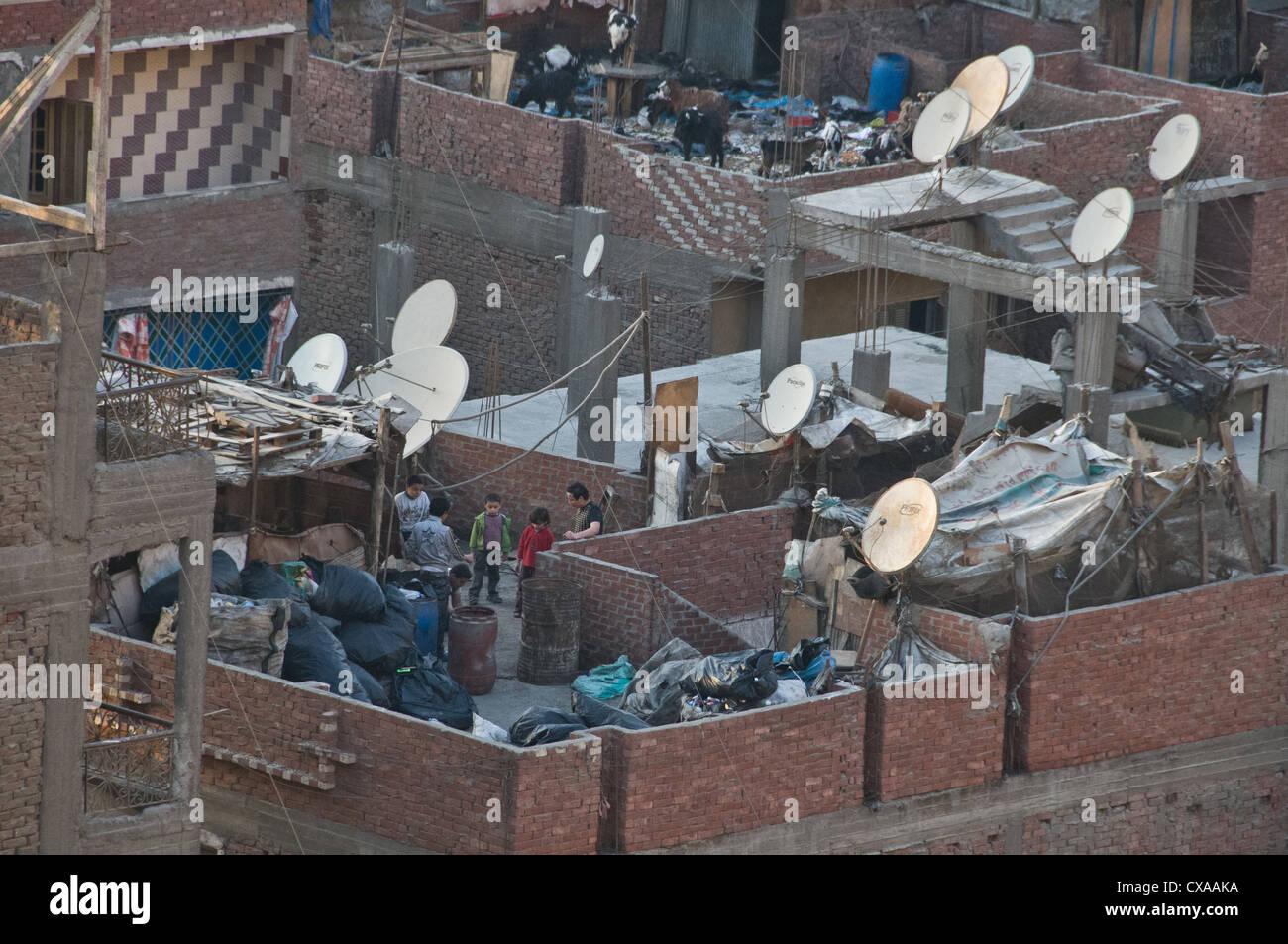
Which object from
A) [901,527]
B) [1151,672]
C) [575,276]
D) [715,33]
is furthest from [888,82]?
[901,527]

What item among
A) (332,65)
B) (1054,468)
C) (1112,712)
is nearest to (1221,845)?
(1112,712)

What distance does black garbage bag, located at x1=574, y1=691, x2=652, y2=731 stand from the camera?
19.5 m

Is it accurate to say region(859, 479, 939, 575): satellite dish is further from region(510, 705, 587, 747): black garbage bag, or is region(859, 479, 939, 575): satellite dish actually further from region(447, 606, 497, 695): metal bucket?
region(447, 606, 497, 695): metal bucket

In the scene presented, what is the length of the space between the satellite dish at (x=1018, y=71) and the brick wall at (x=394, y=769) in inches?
495

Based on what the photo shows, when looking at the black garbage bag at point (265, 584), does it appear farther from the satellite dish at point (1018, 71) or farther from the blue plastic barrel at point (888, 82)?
the blue plastic barrel at point (888, 82)

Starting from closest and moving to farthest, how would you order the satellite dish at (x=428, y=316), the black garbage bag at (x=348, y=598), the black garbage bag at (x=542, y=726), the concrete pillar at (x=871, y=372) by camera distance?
the black garbage bag at (x=542, y=726) < the black garbage bag at (x=348, y=598) < the satellite dish at (x=428, y=316) < the concrete pillar at (x=871, y=372)

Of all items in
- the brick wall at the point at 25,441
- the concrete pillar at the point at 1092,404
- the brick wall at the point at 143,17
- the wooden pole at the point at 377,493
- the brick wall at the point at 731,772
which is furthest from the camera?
the brick wall at the point at 143,17

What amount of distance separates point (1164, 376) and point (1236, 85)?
619 inches

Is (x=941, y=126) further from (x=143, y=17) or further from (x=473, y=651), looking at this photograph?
(x=143, y=17)

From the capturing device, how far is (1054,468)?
22.1 metres

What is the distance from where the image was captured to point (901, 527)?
66.4ft

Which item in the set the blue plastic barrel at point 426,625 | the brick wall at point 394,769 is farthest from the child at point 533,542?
the brick wall at point 394,769

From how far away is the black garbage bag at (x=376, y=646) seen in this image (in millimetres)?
20453

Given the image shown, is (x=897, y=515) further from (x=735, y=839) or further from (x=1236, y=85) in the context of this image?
(x=1236, y=85)
